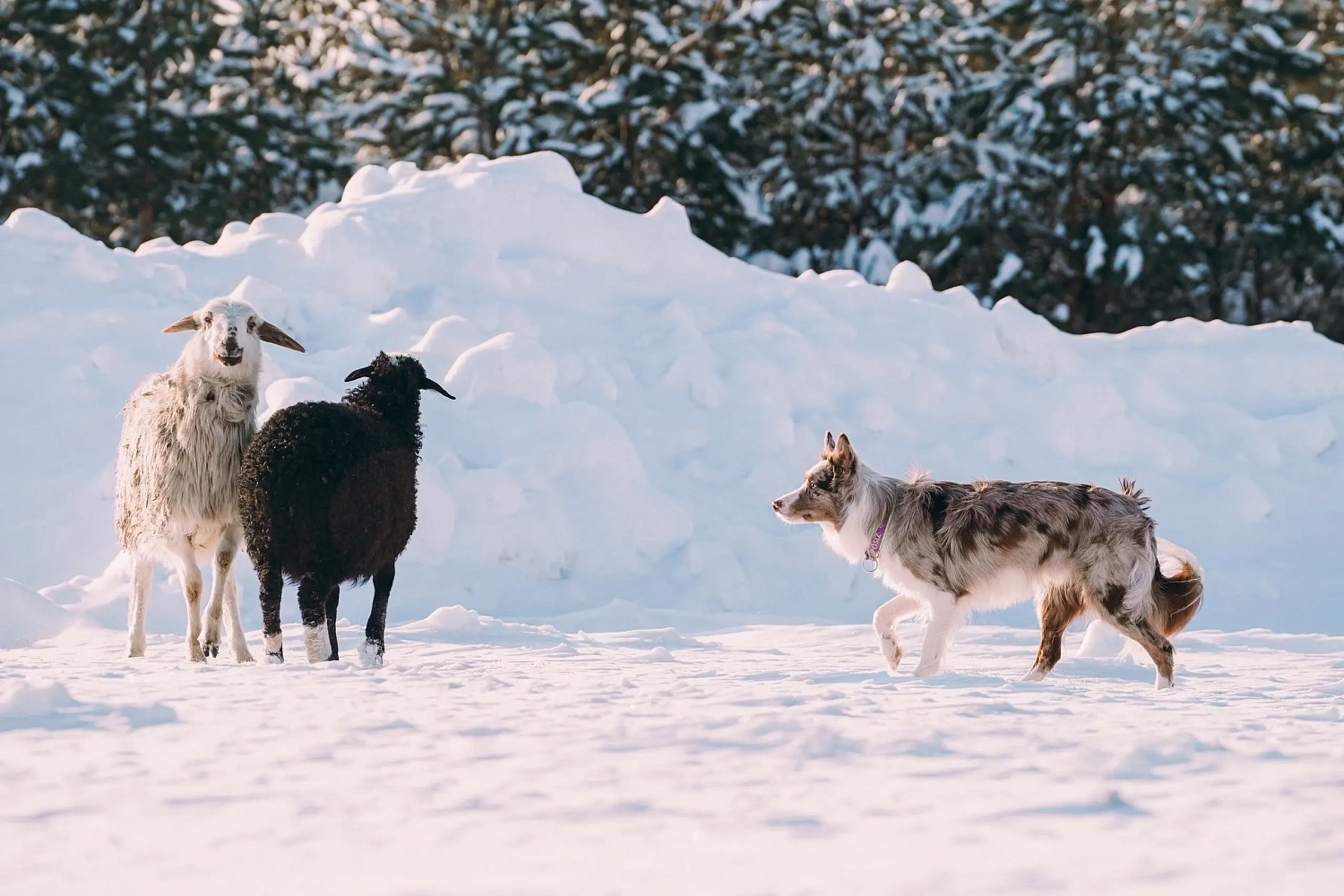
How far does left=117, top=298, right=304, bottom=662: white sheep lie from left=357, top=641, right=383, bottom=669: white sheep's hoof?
0.86 metres

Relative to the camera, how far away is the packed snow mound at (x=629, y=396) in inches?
521

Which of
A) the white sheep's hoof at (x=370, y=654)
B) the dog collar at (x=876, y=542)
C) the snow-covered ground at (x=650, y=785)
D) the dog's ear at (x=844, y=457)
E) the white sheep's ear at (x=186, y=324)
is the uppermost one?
the white sheep's ear at (x=186, y=324)

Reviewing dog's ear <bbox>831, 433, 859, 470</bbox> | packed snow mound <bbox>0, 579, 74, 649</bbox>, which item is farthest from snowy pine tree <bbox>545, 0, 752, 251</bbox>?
dog's ear <bbox>831, 433, 859, 470</bbox>

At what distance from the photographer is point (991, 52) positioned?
114 feet

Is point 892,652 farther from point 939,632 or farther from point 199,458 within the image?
point 199,458

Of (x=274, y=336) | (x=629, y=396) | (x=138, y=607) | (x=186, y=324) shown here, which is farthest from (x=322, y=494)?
(x=629, y=396)

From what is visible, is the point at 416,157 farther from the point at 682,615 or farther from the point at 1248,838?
the point at 1248,838

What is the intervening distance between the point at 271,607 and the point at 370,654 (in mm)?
551

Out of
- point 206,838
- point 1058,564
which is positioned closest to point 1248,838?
point 206,838

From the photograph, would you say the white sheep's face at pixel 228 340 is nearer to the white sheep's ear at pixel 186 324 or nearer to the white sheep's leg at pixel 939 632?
the white sheep's ear at pixel 186 324

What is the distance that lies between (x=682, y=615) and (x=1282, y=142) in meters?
26.9

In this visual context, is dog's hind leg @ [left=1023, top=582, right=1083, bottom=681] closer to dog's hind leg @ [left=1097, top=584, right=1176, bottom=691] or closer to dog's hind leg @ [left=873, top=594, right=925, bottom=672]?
dog's hind leg @ [left=1097, top=584, right=1176, bottom=691]

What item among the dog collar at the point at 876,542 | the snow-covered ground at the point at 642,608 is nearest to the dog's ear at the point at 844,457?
the dog collar at the point at 876,542

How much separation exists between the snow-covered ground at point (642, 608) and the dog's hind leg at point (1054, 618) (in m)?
0.15
